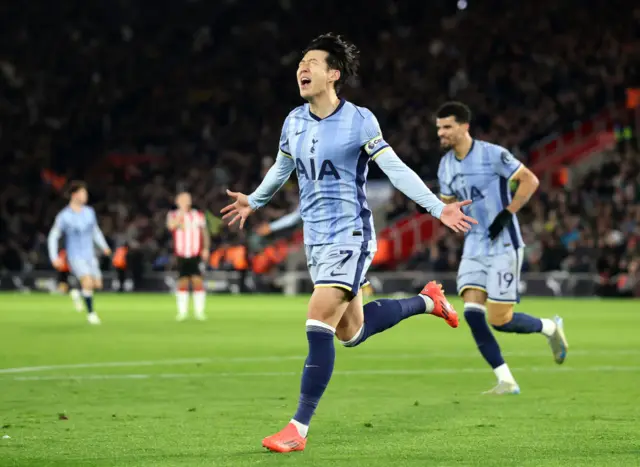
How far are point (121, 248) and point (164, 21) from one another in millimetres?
12729

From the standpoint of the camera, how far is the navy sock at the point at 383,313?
26.1ft

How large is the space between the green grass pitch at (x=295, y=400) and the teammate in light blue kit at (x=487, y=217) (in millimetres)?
751

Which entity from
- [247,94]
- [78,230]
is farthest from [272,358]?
[247,94]

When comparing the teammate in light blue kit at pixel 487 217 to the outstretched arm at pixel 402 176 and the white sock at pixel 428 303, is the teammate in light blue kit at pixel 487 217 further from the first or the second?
the outstretched arm at pixel 402 176

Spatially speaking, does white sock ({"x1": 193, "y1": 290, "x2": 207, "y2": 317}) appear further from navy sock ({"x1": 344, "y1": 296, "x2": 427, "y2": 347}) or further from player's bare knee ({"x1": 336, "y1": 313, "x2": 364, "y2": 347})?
player's bare knee ({"x1": 336, "y1": 313, "x2": 364, "y2": 347})

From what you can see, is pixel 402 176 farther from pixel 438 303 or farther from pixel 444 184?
pixel 444 184

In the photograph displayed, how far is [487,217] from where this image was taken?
35.4 ft

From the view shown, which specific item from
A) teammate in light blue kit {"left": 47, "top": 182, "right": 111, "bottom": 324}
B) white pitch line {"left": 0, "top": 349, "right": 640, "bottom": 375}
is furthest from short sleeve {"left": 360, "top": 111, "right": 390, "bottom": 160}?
teammate in light blue kit {"left": 47, "top": 182, "right": 111, "bottom": 324}

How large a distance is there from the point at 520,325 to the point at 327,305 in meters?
3.93

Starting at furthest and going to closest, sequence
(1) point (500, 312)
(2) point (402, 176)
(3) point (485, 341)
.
Answer: (1) point (500, 312) < (3) point (485, 341) < (2) point (402, 176)

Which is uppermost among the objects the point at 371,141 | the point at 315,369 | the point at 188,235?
the point at 371,141

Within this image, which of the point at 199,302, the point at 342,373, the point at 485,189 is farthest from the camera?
the point at 199,302

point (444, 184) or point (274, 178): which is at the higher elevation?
point (444, 184)

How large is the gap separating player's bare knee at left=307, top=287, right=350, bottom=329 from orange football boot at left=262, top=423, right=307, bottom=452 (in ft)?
→ 2.23
